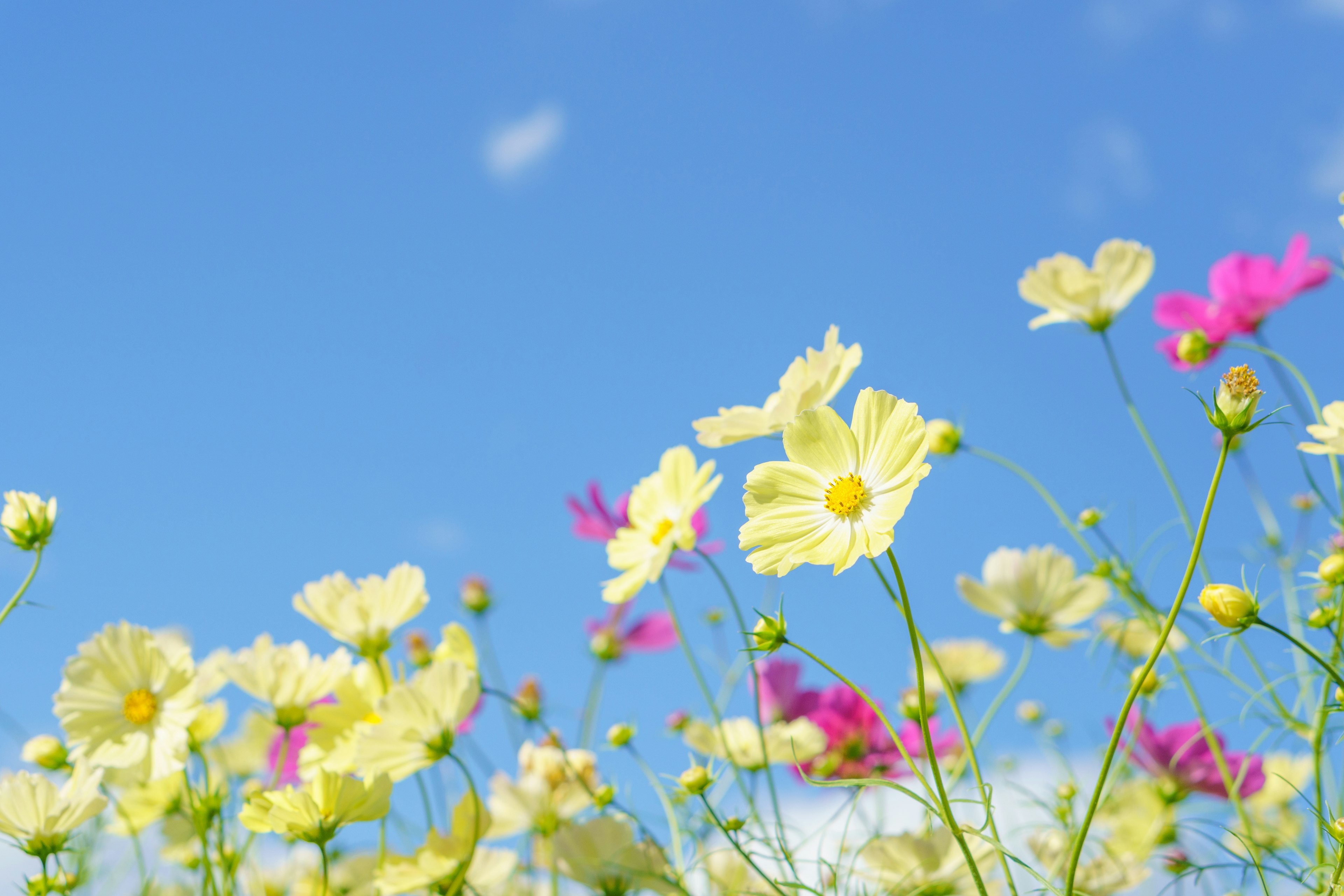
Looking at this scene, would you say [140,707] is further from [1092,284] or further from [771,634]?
[1092,284]

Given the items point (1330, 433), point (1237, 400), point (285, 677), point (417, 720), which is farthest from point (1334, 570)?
point (285, 677)

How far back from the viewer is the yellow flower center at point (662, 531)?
986mm

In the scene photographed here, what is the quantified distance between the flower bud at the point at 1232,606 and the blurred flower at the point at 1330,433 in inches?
5.3

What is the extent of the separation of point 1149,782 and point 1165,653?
1.51 feet

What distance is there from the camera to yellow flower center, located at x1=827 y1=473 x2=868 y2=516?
0.64 meters

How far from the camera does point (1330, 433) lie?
675 mm

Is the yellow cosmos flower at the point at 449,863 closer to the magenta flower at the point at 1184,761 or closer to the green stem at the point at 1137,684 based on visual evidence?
the green stem at the point at 1137,684

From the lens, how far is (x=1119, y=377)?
1.04 m

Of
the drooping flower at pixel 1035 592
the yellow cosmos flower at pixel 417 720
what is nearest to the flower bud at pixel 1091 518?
the drooping flower at pixel 1035 592

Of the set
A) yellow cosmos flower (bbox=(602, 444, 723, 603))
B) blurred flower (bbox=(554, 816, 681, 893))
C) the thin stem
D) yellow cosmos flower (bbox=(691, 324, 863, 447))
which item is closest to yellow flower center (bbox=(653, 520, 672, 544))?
yellow cosmos flower (bbox=(602, 444, 723, 603))

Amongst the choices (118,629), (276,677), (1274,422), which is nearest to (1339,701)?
(1274,422)

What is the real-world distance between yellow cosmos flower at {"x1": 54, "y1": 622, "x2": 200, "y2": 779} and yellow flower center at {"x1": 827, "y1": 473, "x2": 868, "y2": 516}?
27.1 inches

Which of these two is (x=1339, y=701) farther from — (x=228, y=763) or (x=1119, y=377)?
(x=228, y=763)

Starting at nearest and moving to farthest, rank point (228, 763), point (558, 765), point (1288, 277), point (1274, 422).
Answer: point (1274, 422)
point (558, 765)
point (1288, 277)
point (228, 763)
